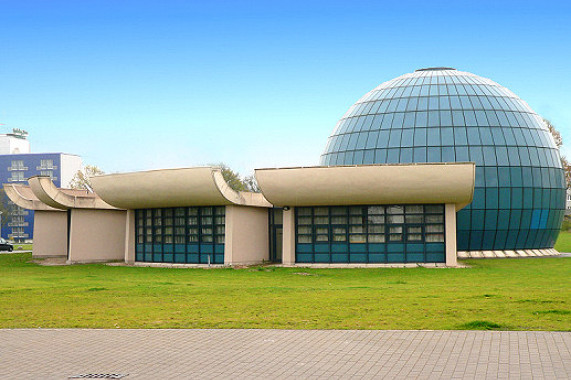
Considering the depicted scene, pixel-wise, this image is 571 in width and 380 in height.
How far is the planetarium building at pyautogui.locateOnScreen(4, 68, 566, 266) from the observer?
35.6m

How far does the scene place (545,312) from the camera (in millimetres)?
16375

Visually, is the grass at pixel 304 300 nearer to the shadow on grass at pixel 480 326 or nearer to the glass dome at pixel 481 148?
the shadow on grass at pixel 480 326

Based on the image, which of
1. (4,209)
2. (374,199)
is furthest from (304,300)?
(4,209)

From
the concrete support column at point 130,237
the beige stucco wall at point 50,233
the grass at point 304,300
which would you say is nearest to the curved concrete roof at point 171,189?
the concrete support column at point 130,237

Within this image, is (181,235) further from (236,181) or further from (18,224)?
(18,224)

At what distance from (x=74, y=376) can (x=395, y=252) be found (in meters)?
27.6

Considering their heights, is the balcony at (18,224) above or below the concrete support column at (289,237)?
above

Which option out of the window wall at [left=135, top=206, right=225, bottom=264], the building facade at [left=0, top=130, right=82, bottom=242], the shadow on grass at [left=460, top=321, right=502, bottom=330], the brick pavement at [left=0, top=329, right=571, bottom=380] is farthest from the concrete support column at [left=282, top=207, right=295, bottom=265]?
the building facade at [left=0, top=130, right=82, bottom=242]

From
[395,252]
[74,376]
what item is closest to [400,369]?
[74,376]

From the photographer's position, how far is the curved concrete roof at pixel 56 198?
43.8 meters

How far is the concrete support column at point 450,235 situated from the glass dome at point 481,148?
6687 millimetres

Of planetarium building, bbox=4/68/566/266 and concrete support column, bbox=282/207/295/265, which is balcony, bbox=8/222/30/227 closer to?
planetarium building, bbox=4/68/566/266

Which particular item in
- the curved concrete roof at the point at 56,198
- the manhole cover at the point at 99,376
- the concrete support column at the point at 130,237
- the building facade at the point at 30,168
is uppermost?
the building facade at the point at 30,168

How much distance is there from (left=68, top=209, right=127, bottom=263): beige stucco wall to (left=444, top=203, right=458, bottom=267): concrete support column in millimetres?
22761
